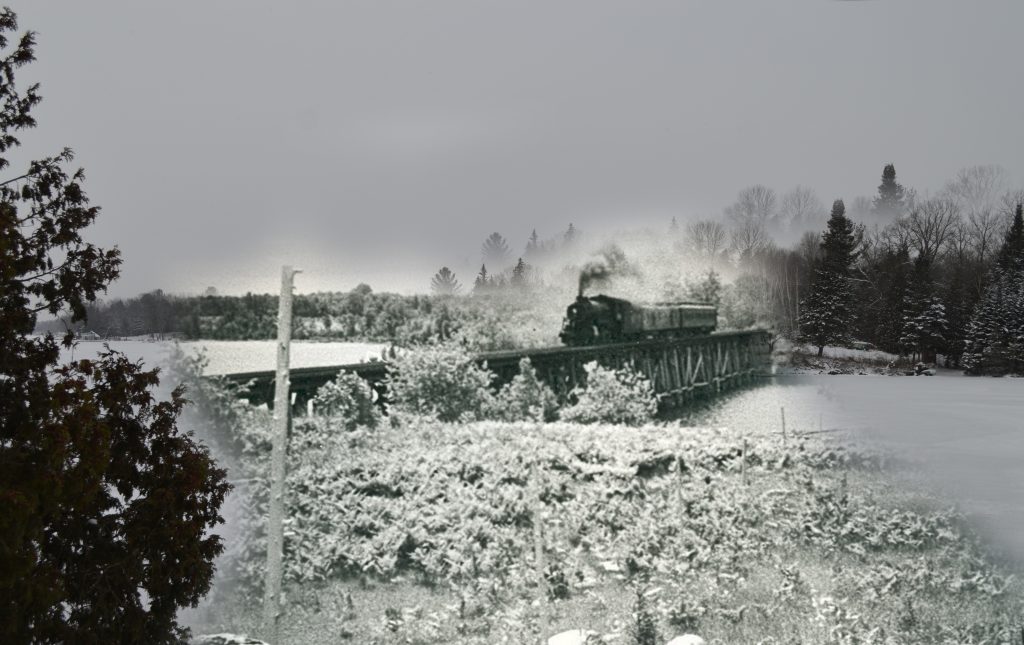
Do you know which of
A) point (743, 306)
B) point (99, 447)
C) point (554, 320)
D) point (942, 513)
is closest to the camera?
point (99, 447)

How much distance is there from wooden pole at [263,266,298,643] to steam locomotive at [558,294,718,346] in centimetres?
217

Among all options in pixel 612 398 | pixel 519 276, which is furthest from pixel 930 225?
pixel 519 276

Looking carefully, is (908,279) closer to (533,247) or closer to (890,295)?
(890,295)

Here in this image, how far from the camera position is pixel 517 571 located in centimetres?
548

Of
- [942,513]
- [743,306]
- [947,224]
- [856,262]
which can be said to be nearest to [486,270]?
[743,306]

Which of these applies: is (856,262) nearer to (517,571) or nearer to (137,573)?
(517,571)

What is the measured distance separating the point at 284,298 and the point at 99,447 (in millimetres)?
2391

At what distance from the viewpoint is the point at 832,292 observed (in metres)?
5.14

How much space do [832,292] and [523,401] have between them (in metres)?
2.50

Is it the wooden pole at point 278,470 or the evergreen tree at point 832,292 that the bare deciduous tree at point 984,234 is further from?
the wooden pole at point 278,470

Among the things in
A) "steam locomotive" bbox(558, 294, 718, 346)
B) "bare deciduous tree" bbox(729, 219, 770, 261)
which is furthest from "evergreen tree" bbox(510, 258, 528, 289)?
"bare deciduous tree" bbox(729, 219, 770, 261)

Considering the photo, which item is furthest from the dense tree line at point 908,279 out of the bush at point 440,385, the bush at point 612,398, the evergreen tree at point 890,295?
the bush at point 440,385

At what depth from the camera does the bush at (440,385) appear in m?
6.15

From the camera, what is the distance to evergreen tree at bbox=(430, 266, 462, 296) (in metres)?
6.25
